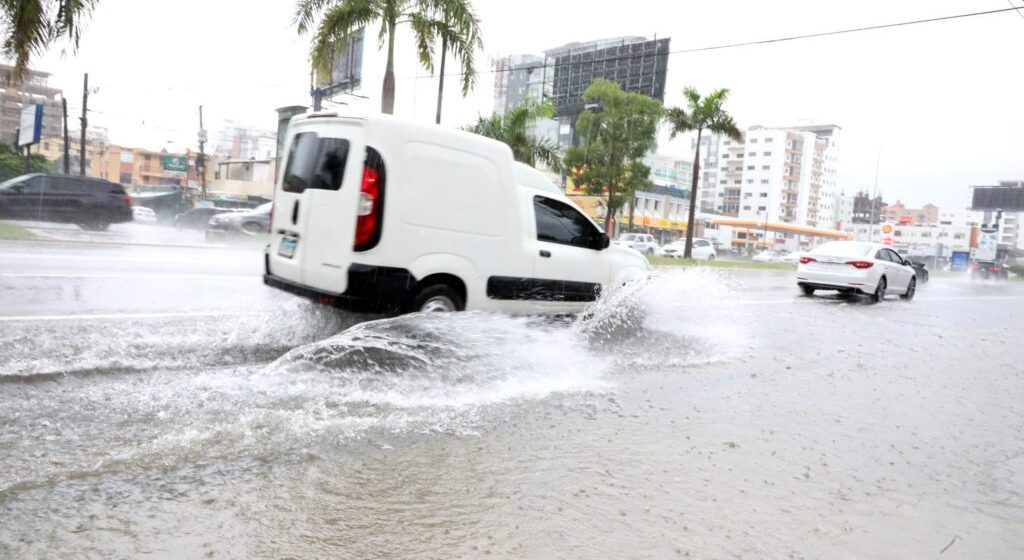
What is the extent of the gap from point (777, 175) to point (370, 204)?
128 m

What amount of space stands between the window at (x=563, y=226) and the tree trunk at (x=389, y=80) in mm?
12368

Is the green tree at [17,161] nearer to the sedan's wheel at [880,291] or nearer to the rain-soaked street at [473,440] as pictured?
the rain-soaked street at [473,440]

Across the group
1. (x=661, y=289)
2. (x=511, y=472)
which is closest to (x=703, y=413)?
(x=511, y=472)

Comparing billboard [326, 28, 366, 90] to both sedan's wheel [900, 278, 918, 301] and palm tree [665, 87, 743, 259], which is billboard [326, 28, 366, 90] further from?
sedan's wheel [900, 278, 918, 301]

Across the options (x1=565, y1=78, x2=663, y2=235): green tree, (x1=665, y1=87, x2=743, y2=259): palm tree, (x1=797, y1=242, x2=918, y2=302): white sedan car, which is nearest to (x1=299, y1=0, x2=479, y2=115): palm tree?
(x1=797, y1=242, x2=918, y2=302): white sedan car

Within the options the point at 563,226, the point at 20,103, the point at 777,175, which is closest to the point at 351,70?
the point at 563,226

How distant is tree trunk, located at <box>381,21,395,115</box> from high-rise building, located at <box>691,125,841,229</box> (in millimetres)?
108361

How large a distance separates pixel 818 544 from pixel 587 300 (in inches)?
182

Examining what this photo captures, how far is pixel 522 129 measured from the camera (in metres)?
27.9

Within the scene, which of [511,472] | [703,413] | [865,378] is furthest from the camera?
[865,378]

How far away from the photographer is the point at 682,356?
7.18m

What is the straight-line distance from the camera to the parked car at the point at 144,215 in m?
34.1

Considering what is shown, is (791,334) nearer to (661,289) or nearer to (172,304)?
(661,289)

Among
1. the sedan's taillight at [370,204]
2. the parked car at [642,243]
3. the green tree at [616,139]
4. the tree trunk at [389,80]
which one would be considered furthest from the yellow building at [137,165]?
the sedan's taillight at [370,204]
